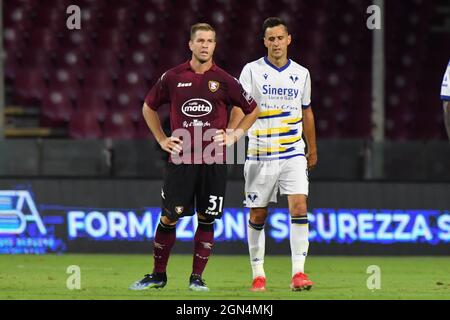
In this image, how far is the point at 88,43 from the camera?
1738 cm

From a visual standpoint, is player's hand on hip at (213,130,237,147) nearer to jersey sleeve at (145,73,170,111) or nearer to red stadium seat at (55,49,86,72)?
jersey sleeve at (145,73,170,111)

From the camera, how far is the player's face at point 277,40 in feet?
28.5

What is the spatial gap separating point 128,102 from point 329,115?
3.15 meters

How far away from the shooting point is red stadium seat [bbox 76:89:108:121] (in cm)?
1653

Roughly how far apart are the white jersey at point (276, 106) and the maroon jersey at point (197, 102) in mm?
364

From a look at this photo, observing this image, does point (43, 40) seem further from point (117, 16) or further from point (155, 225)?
point (155, 225)

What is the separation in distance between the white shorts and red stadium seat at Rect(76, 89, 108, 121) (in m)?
7.85

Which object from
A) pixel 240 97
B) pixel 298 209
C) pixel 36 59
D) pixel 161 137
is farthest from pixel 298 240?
pixel 36 59

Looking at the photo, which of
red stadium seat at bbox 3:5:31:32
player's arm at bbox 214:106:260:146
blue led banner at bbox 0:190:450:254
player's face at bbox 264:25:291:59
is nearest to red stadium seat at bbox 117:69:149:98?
red stadium seat at bbox 3:5:31:32

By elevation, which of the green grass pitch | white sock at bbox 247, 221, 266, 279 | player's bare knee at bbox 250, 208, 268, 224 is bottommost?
the green grass pitch

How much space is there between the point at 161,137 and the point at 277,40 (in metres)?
1.24

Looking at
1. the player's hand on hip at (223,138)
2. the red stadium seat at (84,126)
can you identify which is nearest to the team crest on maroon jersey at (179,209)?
the player's hand on hip at (223,138)

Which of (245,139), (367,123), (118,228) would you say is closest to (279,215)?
(245,139)

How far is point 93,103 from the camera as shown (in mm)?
16656
